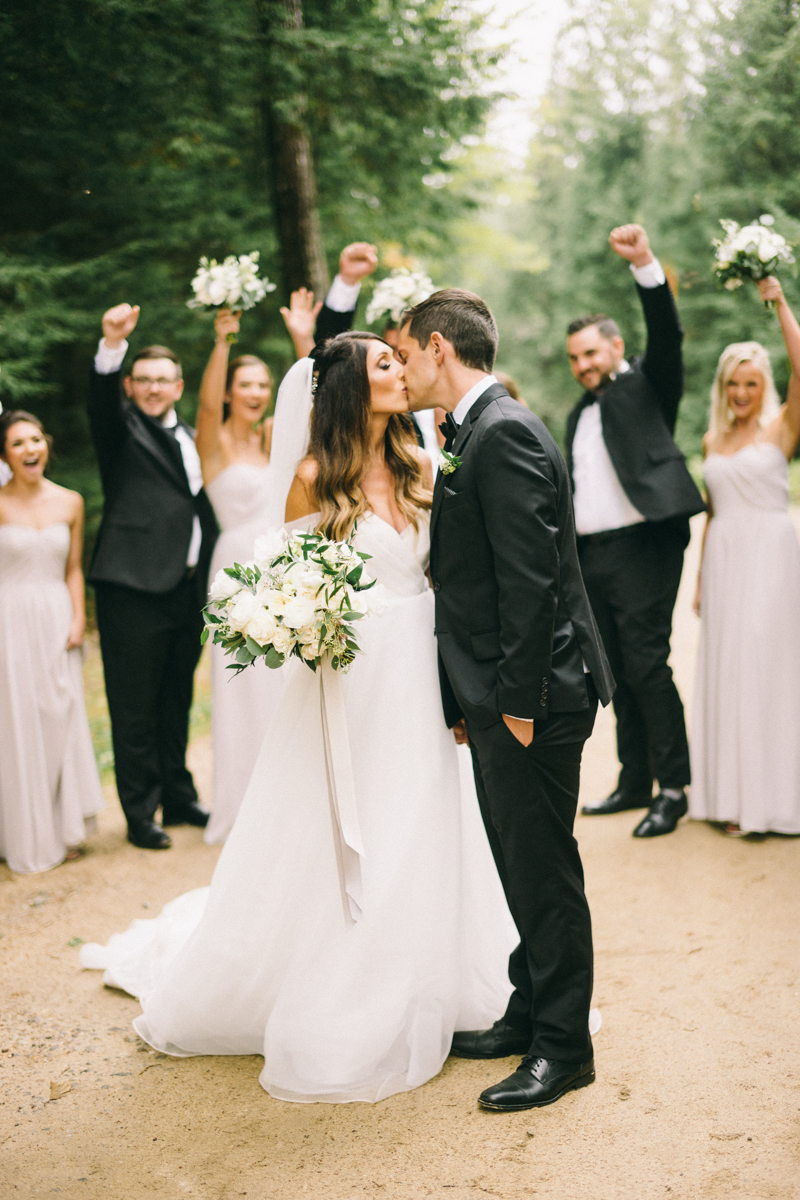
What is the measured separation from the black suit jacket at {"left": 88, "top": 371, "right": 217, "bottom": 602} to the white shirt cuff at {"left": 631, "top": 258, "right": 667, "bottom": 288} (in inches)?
109

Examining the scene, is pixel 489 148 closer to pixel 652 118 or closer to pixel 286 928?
pixel 652 118

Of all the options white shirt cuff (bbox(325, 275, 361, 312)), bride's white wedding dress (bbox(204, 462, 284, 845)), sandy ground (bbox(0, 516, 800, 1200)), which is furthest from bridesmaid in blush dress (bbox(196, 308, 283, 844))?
sandy ground (bbox(0, 516, 800, 1200))

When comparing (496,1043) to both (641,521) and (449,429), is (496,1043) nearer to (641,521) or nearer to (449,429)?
(449,429)

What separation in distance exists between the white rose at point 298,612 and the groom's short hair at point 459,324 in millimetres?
930

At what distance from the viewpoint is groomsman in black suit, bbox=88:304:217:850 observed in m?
5.68

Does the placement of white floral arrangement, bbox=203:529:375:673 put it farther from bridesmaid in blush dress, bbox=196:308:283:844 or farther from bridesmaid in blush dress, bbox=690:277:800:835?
bridesmaid in blush dress, bbox=690:277:800:835

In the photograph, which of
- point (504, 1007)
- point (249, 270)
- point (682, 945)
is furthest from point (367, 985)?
point (249, 270)

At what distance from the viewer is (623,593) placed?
5.48 m

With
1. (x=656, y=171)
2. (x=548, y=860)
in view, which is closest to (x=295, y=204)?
(x=548, y=860)

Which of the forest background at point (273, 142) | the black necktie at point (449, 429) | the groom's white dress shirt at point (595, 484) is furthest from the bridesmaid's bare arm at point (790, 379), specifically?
the black necktie at point (449, 429)

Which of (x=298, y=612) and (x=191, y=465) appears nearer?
(x=298, y=612)

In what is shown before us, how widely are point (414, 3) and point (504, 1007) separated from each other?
887cm

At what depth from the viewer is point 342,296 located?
491 cm

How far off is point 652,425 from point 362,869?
127 inches
